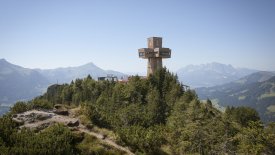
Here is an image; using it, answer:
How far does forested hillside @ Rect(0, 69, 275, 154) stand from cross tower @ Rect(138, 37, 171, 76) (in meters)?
14.9

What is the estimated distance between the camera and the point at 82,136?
3056cm

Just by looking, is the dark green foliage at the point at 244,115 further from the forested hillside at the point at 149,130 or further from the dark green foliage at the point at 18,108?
the dark green foliage at the point at 18,108

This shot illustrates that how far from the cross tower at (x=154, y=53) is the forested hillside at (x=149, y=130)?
1494 cm

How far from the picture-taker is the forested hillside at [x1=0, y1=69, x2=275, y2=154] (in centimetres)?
2631

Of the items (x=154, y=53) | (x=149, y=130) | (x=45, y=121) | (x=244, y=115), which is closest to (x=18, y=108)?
(x=45, y=121)

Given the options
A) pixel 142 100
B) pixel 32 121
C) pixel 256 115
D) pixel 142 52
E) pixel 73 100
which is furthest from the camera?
pixel 142 52

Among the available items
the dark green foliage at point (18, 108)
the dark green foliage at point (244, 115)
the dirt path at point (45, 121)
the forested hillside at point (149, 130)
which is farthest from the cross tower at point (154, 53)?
the dirt path at point (45, 121)

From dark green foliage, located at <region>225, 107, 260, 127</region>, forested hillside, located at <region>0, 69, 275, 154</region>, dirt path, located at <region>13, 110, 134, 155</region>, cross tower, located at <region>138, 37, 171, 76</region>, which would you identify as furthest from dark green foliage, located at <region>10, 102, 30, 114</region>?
dark green foliage, located at <region>225, 107, 260, 127</region>

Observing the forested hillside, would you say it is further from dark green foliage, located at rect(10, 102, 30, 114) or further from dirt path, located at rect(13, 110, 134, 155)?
dirt path, located at rect(13, 110, 134, 155)

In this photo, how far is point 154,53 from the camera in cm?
9075

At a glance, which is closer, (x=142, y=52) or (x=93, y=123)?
(x=93, y=123)

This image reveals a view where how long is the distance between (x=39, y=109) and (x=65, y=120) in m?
6.23

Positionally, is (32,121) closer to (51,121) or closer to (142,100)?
(51,121)

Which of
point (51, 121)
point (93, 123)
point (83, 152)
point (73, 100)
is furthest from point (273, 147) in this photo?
point (73, 100)
